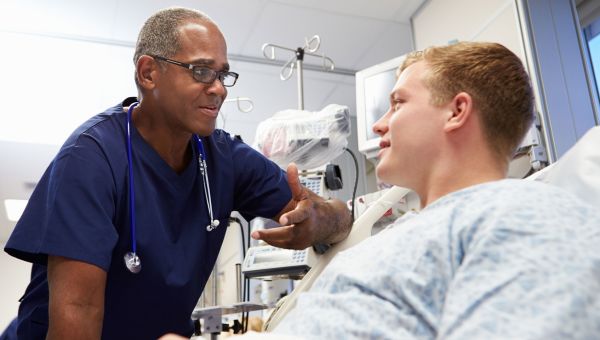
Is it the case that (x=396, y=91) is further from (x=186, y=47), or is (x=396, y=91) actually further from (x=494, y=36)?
(x=494, y=36)

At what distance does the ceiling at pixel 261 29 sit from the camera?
112 inches

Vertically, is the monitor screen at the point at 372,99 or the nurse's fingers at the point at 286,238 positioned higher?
the monitor screen at the point at 372,99

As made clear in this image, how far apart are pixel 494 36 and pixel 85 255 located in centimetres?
187

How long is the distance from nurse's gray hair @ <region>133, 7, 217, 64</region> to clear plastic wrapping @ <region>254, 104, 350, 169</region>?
0.70 meters

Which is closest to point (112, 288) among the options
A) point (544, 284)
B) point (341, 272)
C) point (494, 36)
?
point (341, 272)

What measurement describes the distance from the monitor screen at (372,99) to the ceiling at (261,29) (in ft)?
3.04

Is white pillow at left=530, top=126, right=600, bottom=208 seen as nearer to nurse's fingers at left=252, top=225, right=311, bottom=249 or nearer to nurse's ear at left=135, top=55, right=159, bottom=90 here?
nurse's fingers at left=252, top=225, right=311, bottom=249

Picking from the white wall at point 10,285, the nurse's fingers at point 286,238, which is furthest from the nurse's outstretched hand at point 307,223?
the white wall at point 10,285

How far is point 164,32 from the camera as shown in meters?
1.34

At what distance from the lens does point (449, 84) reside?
2.95ft

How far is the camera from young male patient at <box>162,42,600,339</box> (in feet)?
1.64

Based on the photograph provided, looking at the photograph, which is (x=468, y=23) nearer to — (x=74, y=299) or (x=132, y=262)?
(x=132, y=262)

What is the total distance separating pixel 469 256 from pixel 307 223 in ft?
2.39

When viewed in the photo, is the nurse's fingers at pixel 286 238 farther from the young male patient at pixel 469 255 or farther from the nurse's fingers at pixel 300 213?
the young male patient at pixel 469 255
